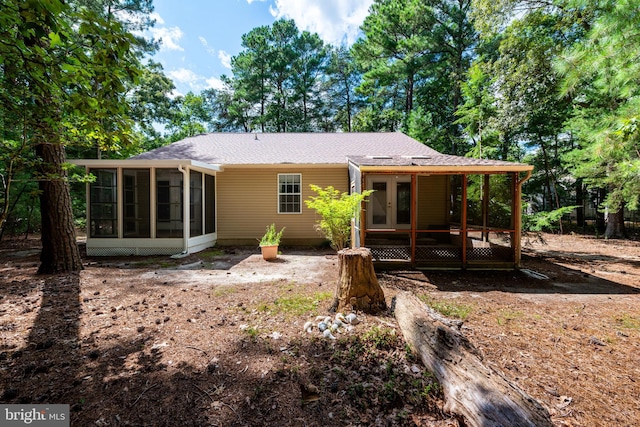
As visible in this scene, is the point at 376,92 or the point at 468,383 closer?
the point at 468,383

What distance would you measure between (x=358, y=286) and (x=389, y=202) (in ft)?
19.8

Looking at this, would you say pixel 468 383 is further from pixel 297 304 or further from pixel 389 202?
pixel 389 202

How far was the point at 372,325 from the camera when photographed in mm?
3219

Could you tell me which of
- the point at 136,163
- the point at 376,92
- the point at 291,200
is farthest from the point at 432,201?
the point at 376,92

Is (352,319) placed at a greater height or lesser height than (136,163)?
lesser

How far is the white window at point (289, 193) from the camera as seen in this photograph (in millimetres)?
9609

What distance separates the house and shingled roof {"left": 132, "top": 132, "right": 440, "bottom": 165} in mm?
72

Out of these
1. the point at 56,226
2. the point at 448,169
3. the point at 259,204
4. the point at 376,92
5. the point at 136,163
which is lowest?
the point at 56,226

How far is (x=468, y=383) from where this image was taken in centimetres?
196

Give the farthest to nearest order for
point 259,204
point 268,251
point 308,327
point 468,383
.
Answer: point 259,204
point 268,251
point 308,327
point 468,383

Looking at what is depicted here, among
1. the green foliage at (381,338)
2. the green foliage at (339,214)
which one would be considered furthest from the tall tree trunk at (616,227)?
the green foliage at (381,338)

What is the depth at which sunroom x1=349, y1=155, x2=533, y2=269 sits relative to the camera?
6.02m

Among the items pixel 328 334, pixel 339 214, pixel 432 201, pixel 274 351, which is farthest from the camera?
pixel 432 201

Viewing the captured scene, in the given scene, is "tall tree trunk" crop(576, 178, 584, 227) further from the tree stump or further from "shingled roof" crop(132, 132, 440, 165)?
the tree stump
